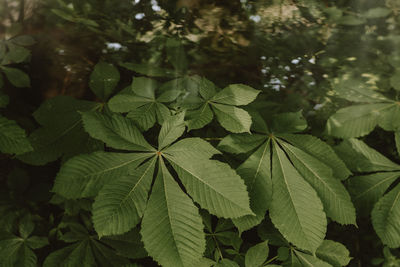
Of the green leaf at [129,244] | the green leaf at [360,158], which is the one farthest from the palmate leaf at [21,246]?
the green leaf at [360,158]

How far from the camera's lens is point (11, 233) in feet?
4.51

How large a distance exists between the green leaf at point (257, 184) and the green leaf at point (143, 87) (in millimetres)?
514

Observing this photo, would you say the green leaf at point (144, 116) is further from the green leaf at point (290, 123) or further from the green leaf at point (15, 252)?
the green leaf at point (15, 252)

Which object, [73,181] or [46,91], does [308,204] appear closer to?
[73,181]

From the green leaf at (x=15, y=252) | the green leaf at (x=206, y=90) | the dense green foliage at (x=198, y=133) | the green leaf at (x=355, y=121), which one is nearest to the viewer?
the dense green foliage at (x=198, y=133)

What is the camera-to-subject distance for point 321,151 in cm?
115

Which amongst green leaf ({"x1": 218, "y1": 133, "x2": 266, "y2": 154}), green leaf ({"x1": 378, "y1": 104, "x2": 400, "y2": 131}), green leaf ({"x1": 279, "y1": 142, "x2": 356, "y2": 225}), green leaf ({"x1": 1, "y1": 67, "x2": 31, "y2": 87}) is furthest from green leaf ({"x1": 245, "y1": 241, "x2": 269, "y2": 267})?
green leaf ({"x1": 1, "y1": 67, "x2": 31, "y2": 87})

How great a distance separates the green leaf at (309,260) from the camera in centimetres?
117

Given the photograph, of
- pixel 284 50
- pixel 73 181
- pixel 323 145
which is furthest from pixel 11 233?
pixel 284 50

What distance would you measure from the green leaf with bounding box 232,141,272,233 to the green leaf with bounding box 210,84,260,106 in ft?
0.70

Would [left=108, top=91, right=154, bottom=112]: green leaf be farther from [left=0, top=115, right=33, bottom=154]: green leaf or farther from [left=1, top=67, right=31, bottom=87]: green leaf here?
[left=1, top=67, right=31, bottom=87]: green leaf

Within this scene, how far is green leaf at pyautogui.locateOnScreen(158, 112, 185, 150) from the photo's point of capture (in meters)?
1.01

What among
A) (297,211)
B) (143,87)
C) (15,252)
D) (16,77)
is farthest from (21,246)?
(297,211)

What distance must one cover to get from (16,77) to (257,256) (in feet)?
4.80
